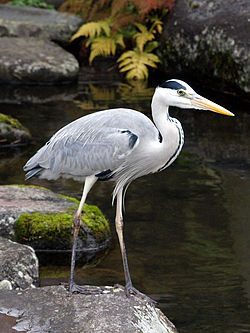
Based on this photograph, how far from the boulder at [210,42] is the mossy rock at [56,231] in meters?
5.42

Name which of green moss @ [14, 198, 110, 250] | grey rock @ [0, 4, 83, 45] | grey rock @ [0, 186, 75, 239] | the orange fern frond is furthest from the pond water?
grey rock @ [0, 4, 83, 45]

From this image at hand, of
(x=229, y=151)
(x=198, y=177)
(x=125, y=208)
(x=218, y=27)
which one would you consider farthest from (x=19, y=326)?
(x=218, y=27)

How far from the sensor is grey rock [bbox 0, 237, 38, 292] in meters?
5.02

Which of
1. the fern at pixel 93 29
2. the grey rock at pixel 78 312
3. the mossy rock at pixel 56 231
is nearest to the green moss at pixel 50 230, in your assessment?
the mossy rock at pixel 56 231

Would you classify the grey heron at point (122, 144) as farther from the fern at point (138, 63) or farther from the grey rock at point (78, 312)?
the fern at point (138, 63)

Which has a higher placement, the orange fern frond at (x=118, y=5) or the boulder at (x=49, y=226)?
the orange fern frond at (x=118, y=5)

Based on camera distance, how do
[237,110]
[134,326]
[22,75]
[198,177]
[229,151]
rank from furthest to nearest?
[22,75] → [237,110] → [229,151] → [198,177] → [134,326]

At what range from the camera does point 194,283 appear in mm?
5551

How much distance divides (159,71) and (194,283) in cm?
779

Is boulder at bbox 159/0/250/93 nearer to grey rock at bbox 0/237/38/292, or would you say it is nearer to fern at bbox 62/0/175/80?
fern at bbox 62/0/175/80

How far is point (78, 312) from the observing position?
414 centimetres

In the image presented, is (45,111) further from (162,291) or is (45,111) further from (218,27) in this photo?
(162,291)

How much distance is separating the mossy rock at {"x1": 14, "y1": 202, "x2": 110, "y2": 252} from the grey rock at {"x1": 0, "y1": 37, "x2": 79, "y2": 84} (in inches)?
253

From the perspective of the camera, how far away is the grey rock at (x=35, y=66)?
12.2m
